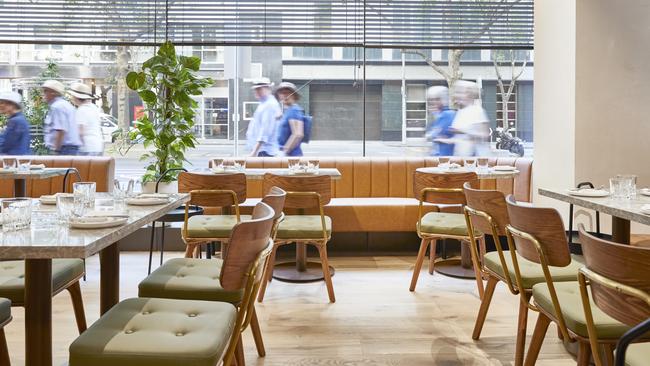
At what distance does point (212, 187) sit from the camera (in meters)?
3.62

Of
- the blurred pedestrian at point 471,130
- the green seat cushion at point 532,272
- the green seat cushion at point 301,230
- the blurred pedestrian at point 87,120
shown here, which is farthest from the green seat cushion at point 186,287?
the blurred pedestrian at point 471,130

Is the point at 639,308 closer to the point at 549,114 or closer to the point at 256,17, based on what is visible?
the point at 549,114

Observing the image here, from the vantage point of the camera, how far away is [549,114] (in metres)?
5.34

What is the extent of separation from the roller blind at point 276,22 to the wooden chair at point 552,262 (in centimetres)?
453

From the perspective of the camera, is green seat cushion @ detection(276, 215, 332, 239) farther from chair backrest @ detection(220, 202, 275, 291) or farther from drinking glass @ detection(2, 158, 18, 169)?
drinking glass @ detection(2, 158, 18, 169)

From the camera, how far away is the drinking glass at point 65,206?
1838mm

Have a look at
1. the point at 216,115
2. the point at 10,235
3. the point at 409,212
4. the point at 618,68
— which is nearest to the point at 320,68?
the point at 216,115

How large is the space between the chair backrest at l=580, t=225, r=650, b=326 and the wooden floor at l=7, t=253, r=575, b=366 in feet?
4.26

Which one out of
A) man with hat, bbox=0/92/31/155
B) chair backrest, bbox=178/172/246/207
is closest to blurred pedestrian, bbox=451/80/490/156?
chair backrest, bbox=178/172/246/207

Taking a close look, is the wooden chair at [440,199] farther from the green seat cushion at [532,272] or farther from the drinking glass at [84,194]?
the drinking glass at [84,194]

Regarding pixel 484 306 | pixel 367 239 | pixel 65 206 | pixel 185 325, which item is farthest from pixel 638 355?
pixel 367 239

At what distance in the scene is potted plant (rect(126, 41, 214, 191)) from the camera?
5.56 meters

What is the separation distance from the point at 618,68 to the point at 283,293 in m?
3.46

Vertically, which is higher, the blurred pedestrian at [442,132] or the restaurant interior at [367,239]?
the blurred pedestrian at [442,132]
